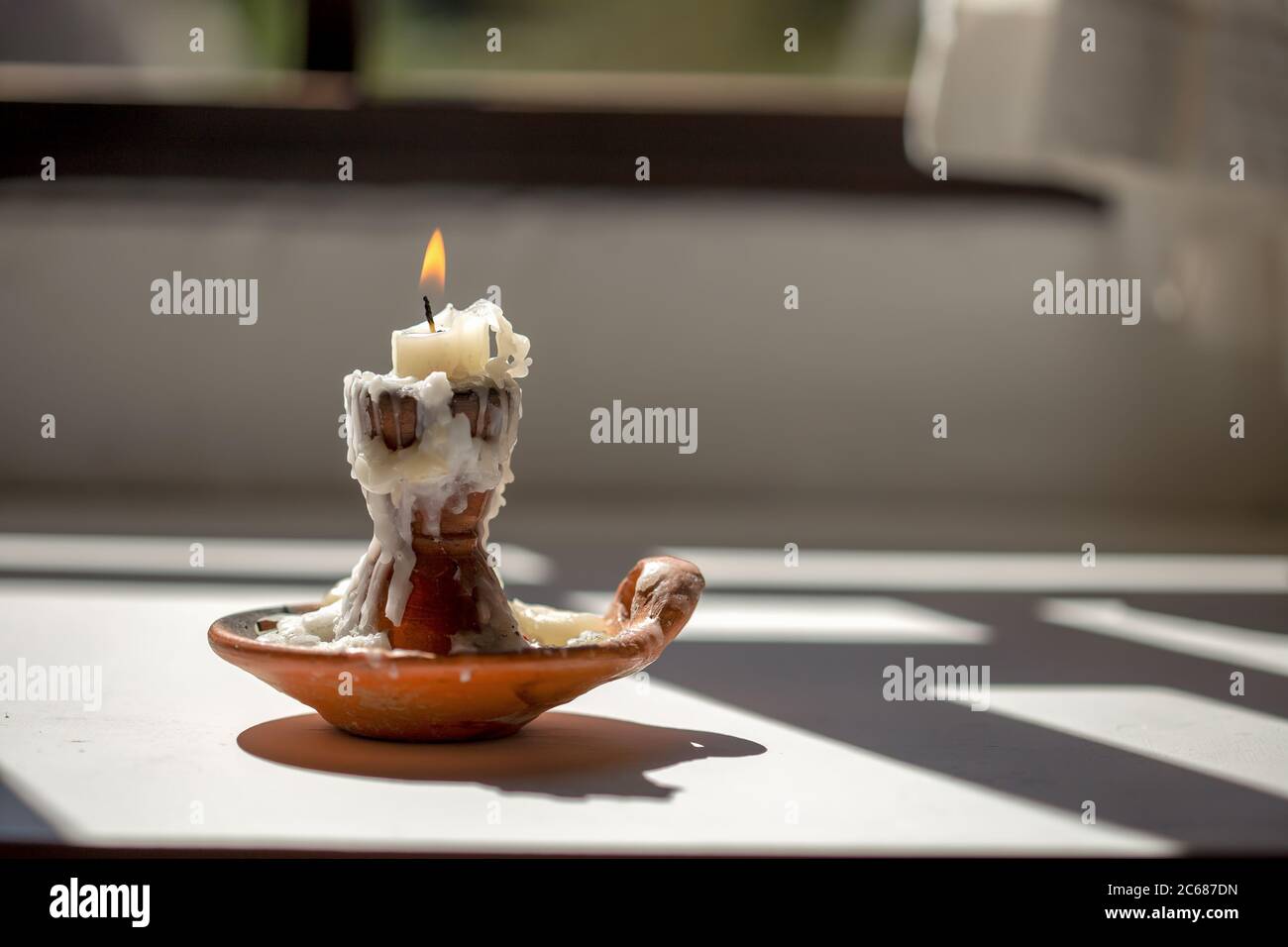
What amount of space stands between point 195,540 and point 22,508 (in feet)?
2.02

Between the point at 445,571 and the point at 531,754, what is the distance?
0.52 feet

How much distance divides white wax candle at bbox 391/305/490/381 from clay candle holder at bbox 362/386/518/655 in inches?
1.3

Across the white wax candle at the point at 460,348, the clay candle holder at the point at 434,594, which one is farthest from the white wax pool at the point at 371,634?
the white wax candle at the point at 460,348

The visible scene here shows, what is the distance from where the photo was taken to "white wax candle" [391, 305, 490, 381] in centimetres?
113

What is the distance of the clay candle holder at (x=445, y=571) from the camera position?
1.11 m

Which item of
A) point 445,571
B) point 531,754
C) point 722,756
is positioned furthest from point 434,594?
point 722,756

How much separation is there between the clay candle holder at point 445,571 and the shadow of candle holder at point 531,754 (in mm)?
88

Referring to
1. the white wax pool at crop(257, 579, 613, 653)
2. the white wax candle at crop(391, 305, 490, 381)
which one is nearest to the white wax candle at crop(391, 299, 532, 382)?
the white wax candle at crop(391, 305, 490, 381)

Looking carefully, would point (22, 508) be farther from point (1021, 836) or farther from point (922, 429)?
point (1021, 836)

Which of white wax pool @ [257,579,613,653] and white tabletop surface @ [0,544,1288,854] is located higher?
white wax pool @ [257,579,613,653]

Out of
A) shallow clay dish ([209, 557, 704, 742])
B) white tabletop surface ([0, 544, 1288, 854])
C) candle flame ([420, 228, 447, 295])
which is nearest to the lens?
white tabletop surface ([0, 544, 1288, 854])

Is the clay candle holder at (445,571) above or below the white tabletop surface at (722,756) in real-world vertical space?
above

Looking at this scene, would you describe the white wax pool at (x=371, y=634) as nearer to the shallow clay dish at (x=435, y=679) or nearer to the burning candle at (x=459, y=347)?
the shallow clay dish at (x=435, y=679)

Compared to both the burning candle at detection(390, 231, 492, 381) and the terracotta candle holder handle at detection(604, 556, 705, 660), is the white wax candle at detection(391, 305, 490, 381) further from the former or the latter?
the terracotta candle holder handle at detection(604, 556, 705, 660)
